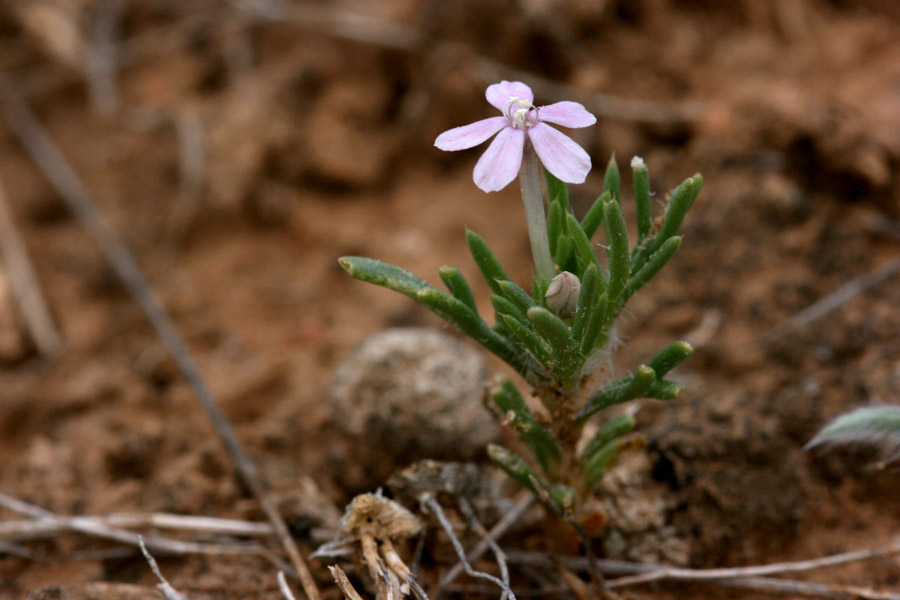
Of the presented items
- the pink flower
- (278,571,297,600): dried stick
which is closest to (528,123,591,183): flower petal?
the pink flower

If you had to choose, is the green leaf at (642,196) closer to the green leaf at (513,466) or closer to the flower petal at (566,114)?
the flower petal at (566,114)

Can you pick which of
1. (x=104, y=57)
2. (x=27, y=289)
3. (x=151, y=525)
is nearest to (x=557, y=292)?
(x=151, y=525)

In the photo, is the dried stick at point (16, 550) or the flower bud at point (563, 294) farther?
the dried stick at point (16, 550)

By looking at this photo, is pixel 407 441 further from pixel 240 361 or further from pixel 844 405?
pixel 844 405

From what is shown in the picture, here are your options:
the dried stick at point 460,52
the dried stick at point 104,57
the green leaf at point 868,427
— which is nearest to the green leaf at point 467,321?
the green leaf at point 868,427

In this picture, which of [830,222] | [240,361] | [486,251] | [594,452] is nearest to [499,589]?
[594,452]

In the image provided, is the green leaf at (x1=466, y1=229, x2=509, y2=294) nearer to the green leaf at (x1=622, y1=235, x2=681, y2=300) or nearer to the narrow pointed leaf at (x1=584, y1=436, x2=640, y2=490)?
the green leaf at (x1=622, y1=235, x2=681, y2=300)
